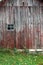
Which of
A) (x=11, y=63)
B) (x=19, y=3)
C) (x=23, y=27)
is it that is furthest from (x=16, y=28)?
(x=11, y=63)

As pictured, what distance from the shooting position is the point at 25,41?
37.9 ft

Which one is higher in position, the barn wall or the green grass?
the barn wall

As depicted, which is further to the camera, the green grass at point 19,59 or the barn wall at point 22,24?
the barn wall at point 22,24

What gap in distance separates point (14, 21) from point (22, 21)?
0.34m

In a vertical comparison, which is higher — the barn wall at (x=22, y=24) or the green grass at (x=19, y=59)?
the barn wall at (x=22, y=24)

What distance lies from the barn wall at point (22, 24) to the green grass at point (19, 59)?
0.65m

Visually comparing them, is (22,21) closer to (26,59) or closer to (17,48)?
(17,48)

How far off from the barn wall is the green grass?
0.65 metres

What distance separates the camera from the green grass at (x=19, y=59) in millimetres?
9812

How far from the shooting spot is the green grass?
9.81 metres

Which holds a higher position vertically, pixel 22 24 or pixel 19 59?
pixel 22 24

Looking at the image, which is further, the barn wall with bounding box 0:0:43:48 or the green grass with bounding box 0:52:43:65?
the barn wall with bounding box 0:0:43:48

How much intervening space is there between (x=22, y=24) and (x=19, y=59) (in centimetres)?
181

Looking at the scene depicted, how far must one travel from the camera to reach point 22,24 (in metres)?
11.5
